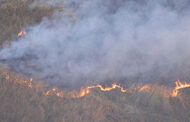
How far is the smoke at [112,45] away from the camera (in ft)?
13.5

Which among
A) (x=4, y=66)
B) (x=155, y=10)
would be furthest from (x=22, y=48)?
(x=155, y=10)

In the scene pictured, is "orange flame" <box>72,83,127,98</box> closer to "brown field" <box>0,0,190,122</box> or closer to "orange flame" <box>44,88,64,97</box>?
"brown field" <box>0,0,190,122</box>

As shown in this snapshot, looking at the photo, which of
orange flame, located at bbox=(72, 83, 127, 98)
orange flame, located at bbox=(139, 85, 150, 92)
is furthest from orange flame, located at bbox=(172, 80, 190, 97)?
orange flame, located at bbox=(72, 83, 127, 98)

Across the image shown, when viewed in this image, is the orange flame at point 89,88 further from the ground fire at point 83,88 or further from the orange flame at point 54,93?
the orange flame at point 54,93

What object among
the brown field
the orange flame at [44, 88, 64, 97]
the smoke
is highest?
the smoke

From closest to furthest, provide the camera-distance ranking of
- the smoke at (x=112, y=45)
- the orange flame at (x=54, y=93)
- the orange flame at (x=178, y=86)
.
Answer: the orange flame at (x=54, y=93)
the orange flame at (x=178, y=86)
the smoke at (x=112, y=45)

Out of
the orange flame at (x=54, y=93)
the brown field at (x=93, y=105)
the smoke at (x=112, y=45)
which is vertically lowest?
the brown field at (x=93, y=105)

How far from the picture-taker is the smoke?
13.5 ft

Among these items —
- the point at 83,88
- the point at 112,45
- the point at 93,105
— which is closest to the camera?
the point at 93,105

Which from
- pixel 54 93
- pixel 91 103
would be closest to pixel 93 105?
pixel 91 103

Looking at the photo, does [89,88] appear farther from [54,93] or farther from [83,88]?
[54,93]

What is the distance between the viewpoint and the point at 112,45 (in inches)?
176

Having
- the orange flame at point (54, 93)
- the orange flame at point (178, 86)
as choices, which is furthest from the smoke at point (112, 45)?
the orange flame at point (54, 93)

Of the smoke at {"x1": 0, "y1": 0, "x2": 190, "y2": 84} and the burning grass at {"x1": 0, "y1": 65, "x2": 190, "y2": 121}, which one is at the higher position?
the smoke at {"x1": 0, "y1": 0, "x2": 190, "y2": 84}
